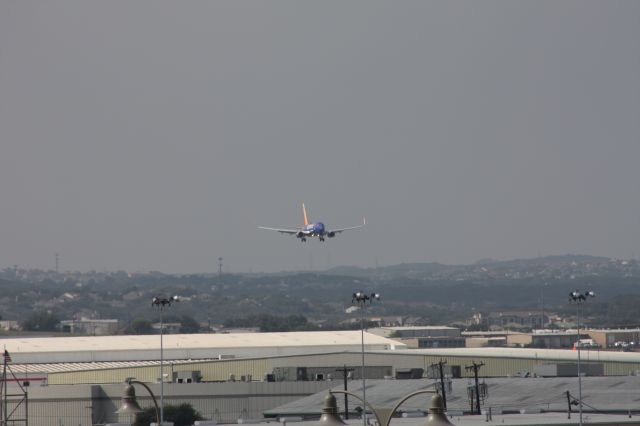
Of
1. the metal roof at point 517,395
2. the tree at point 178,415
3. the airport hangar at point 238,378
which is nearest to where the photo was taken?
the metal roof at point 517,395

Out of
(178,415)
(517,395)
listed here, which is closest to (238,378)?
(178,415)

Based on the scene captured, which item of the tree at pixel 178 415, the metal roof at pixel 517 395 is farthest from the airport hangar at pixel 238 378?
the tree at pixel 178 415

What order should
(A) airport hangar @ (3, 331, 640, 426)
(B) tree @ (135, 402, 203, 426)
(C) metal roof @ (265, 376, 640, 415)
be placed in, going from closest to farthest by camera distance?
(C) metal roof @ (265, 376, 640, 415)
(B) tree @ (135, 402, 203, 426)
(A) airport hangar @ (3, 331, 640, 426)

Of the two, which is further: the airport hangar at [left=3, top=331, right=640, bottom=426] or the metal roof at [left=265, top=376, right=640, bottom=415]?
the airport hangar at [left=3, top=331, right=640, bottom=426]

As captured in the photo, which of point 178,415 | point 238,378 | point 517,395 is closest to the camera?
point 517,395

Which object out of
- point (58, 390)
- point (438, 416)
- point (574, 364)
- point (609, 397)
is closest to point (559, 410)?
point (609, 397)

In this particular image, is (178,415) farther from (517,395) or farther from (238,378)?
(238,378)

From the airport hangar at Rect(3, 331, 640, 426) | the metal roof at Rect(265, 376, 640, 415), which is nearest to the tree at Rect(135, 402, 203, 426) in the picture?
the airport hangar at Rect(3, 331, 640, 426)

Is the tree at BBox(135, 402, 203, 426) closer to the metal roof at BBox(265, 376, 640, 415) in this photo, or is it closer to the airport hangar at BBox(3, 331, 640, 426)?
the airport hangar at BBox(3, 331, 640, 426)

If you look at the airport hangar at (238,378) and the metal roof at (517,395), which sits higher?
the airport hangar at (238,378)

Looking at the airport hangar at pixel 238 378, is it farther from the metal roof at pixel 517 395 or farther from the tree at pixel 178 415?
the tree at pixel 178 415

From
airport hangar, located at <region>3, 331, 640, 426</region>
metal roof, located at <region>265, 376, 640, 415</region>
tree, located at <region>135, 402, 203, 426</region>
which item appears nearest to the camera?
metal roof, located at <region>265, 376, 640, 415</region>
